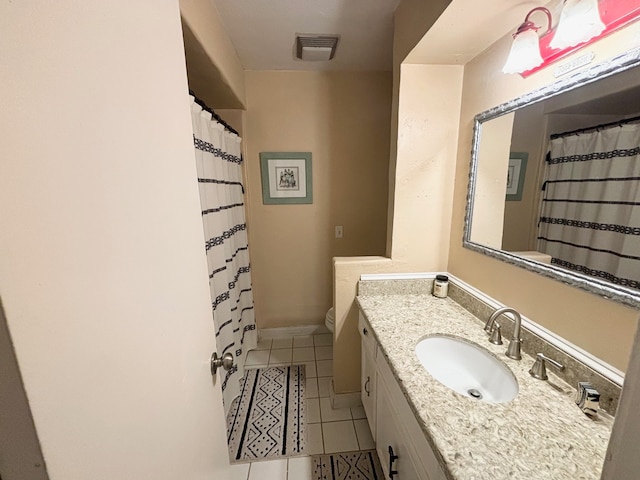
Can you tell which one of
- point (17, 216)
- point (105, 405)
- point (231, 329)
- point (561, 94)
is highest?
point (561, 94)

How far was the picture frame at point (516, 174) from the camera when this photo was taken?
3.42 ft

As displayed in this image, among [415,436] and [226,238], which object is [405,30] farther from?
[415,436]

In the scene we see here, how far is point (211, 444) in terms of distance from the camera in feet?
2.65

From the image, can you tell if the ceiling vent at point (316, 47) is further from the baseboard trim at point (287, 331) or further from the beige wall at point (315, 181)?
the baseboard trim at point (287, 331)

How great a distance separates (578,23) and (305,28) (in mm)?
1305

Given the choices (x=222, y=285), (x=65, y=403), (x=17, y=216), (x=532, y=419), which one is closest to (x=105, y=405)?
(x=65, y=403)

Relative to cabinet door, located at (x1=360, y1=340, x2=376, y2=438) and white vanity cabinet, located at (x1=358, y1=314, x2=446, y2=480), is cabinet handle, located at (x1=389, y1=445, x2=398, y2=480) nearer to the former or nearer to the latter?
white vanity cabinet, located at (x1=358, y1=314, x2=446, y2=480)

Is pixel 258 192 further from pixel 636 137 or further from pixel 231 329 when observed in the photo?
pixel 636 137

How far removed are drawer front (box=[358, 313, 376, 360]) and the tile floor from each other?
1.91 ft

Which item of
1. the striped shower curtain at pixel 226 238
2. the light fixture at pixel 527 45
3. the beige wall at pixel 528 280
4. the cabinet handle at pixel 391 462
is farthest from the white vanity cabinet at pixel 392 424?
the light fixture at pixel 527 45

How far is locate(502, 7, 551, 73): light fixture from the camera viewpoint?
35.0 inches

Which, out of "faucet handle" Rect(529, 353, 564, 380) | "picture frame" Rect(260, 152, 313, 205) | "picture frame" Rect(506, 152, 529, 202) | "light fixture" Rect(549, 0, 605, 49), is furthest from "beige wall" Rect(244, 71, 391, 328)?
"faucet handle" Rect(529, 353, 564, 380)

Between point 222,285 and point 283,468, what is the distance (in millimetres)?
1031

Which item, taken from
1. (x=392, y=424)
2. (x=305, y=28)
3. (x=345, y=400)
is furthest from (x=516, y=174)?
(x=345, y=400)
